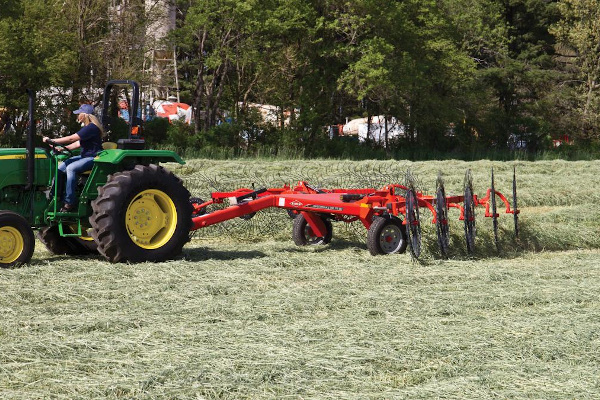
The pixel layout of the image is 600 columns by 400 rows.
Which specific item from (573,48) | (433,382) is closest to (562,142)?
(573,48)

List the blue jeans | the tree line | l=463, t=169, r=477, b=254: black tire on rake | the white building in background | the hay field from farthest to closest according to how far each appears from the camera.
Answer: the white building in background < the tree line < l=463, t=169, r=477, b=254: black tire on rake < the blue jeans < the hay field

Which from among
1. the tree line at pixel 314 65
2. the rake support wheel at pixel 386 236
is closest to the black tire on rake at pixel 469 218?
the rake support wheel at pixel 386 236

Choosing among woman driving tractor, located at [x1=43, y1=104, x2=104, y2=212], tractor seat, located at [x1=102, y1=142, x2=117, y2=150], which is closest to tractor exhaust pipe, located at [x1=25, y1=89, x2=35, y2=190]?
woman driving tractor, located at [x1=43, y1=104, x2=104, y2=212]

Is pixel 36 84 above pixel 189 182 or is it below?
above

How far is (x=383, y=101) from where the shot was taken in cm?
2945

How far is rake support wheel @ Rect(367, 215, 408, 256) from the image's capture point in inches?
405

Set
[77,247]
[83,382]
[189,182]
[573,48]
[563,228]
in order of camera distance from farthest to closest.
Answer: [573,48], [189,182], [563,228], [77,247], [83,382]

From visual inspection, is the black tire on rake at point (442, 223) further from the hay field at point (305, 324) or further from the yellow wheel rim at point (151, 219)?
the yellow wheel rim at point (151, 219)

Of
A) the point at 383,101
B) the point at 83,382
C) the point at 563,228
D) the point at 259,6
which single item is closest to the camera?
the point at 83,382

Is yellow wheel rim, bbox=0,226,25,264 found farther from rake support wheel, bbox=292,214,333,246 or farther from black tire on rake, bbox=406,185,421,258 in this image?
black tire on rake, bbox=406,185,421,258

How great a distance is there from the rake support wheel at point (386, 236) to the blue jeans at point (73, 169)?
123 inches

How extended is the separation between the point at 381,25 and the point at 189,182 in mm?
15607

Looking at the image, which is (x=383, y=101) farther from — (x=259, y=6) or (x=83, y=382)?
(x=83, y=382)

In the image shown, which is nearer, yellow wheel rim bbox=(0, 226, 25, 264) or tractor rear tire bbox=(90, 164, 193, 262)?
yellow wheel rim bbox=(0, 226, 25, 264)
